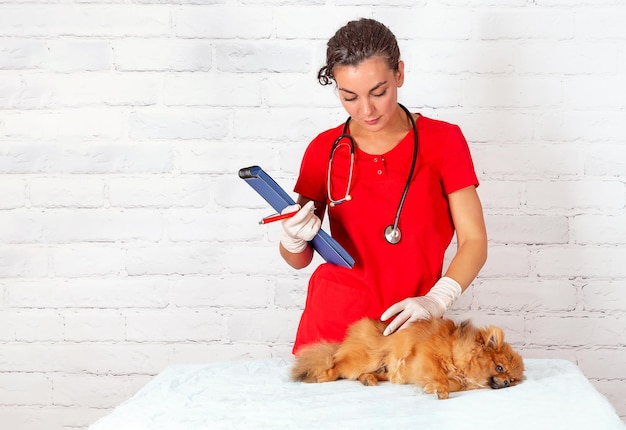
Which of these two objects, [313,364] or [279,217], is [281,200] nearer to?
[279,217]

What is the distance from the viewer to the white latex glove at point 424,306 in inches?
69.3

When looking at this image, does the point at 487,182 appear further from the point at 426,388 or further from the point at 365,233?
the point at 426,388

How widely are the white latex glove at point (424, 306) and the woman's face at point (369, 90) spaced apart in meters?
0.43

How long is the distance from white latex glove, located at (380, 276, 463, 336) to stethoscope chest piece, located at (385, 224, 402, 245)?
0.50ft

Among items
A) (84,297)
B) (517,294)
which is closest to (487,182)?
(517,294)

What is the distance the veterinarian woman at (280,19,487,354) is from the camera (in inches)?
77.0

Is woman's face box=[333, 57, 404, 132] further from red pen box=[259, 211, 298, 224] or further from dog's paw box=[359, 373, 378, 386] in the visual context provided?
dog's paw box=[359, 373, 378, 386]

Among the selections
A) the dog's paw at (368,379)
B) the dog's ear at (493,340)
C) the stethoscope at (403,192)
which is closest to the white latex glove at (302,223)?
the stethoscope at (403,192)

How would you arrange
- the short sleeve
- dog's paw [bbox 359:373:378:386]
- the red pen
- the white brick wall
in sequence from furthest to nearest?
the white brick wall → the short sleeve → the red pen → dog's paw [bbox 359:373:378:386]

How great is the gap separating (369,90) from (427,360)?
2.19ft

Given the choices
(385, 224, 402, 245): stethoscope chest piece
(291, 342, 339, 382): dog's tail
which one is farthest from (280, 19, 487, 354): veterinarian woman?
(291, 342, 339, 382): dog's tail

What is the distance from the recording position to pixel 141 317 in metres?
2.79

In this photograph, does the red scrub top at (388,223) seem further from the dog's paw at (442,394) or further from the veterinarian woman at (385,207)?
the dog's paw at (442,394)

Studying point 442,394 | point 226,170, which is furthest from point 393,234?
point 226,170
